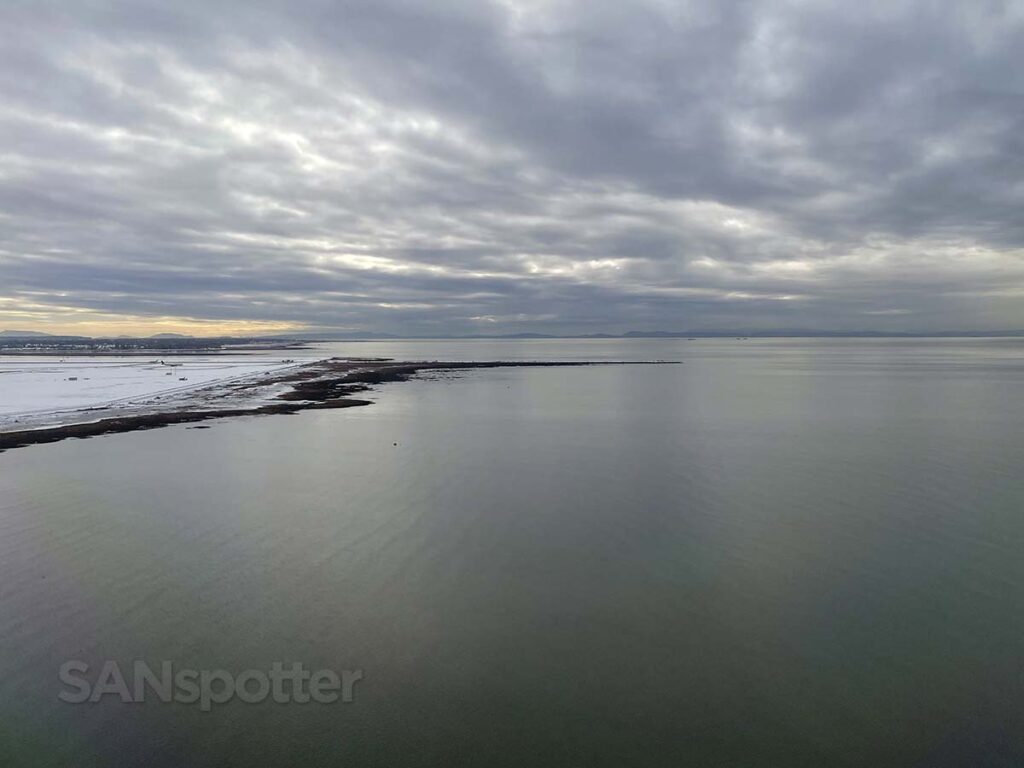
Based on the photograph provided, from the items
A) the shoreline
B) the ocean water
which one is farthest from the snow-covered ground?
the ocean water

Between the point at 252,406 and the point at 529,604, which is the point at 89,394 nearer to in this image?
the point at 252,406

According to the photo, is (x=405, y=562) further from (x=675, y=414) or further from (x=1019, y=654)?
(x=675, y=414)

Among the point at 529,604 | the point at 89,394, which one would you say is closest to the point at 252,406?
the point at 89,394

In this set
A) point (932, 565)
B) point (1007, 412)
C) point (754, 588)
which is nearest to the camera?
point (754, 588)

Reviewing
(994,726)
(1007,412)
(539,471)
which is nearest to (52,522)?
(539,471)

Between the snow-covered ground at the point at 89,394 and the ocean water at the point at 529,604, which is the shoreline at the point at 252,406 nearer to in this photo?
the snow-covered ground at the point at 89,394

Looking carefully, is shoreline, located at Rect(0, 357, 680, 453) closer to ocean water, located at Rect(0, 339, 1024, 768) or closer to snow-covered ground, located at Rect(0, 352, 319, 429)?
snow-covered ground, located at Rect(0, 352, 319, 429)

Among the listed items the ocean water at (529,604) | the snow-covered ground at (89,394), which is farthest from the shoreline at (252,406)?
the ocean water at (529,604)

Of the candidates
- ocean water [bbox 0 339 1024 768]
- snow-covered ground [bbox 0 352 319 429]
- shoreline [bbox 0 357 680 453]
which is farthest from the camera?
snow-covered ground [bbox 0 352 319 429]
